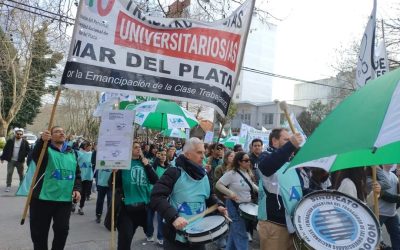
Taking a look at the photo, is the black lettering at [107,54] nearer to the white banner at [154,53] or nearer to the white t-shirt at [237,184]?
the white banner at [154,53]

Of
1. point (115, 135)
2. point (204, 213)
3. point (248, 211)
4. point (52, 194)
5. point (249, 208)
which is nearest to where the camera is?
point (204, 213)

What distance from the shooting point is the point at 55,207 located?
16.7ft

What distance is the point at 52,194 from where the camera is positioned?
5.00 meters

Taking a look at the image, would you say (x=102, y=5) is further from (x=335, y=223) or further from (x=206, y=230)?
(x=335, y=223)

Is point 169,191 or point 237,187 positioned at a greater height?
point 169,191

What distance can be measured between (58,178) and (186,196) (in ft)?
6.44

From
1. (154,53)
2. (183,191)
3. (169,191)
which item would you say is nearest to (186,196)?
(183,191)

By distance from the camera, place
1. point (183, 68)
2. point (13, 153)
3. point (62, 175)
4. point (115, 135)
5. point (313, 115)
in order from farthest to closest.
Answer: point (313, 115) → point (13, 153) → point (115, 135) → point (62, 175) → point (183, 68)

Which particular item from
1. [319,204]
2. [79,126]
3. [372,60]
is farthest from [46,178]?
[79,126]

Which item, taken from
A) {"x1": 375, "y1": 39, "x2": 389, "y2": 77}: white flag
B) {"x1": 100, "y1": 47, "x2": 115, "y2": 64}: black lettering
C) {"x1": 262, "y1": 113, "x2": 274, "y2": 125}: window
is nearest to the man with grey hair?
{"x1": 100, "y1": 47, "x2": 115, "y2": 64}: black lettering

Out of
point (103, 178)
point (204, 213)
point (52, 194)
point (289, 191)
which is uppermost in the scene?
point (289, 191)

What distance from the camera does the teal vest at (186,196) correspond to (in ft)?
12.7

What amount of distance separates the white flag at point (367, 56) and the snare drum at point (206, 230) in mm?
3377

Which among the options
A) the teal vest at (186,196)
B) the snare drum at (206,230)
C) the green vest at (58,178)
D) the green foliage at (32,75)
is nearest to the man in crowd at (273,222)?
the snare drum at (206,230)
